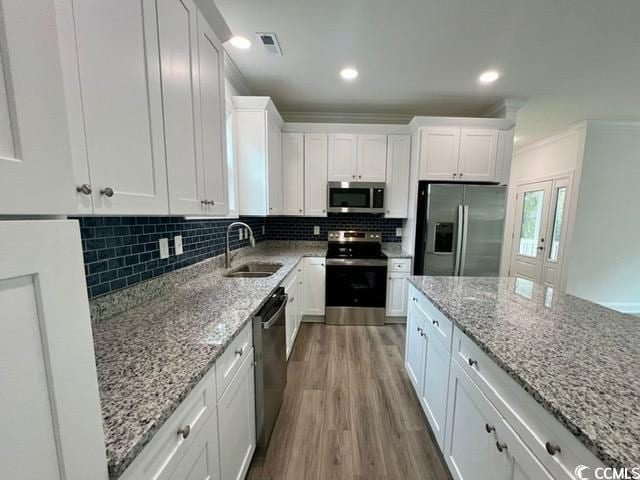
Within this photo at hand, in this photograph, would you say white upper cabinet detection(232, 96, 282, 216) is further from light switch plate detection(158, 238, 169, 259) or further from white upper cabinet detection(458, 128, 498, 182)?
white upper cabinet detection(458, 128, 498, 182)

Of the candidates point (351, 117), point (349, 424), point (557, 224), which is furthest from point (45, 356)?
point (557, 224)

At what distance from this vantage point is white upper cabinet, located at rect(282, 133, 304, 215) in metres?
3.10

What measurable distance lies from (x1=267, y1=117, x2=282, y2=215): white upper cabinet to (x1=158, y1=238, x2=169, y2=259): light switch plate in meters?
1.25

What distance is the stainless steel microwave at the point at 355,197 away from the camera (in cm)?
312

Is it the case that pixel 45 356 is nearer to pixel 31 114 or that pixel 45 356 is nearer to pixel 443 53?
pixel 31 114

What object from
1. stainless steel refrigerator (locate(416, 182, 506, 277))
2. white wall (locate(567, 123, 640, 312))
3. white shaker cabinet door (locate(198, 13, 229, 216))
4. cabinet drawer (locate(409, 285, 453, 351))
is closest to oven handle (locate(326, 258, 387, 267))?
stainless steel refrigerator (locate(416, 182, 506, 277))

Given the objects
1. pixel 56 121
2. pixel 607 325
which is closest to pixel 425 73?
pixel 607 325

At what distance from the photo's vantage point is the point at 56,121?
0.36m

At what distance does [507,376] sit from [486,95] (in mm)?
3042

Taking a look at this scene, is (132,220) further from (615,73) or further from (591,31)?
(615,73)

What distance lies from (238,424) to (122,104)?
4.45 ft

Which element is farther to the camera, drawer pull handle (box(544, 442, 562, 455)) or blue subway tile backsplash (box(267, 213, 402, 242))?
blue subway tile backsplash (box(267, 213, 402, 242))

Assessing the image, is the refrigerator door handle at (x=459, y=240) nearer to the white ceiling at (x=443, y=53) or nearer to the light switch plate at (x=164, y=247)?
the white ceiling at (x=443, y=53)

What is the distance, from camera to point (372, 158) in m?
3.11
